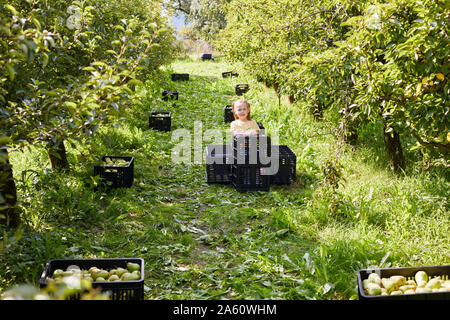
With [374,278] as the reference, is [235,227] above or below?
below

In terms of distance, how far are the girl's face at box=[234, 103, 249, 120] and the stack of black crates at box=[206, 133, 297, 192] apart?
0.72 m

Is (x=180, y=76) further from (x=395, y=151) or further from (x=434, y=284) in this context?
(x=434, y=284)

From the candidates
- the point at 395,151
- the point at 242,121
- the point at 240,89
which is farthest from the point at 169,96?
the point at 395,151

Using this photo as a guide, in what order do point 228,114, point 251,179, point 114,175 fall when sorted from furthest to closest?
1. point 228,114
2. point 251,179
3. point 114,175

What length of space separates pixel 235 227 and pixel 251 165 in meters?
1.31

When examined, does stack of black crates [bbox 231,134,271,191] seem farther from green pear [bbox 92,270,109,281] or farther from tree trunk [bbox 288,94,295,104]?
tree trunk [bbox 288,94,295,104]

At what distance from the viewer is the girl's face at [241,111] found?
709 cm

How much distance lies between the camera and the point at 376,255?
160 inches

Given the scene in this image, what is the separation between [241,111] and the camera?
23.3 ft

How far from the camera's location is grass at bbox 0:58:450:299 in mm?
3910

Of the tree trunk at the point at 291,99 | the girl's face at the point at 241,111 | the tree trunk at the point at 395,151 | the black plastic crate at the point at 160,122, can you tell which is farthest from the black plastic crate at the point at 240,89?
the tree trunk at the point at 395,151

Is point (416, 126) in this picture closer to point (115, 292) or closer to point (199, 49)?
point (115, 292)

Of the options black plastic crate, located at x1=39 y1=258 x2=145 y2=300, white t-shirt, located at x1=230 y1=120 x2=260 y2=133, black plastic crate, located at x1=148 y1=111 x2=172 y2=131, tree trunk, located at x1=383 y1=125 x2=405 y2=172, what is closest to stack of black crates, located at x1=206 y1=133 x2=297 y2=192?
white t-shirt, located at x1=230 y1=120 x2=260 y2=133

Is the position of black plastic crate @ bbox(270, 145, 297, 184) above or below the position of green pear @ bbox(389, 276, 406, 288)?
below
